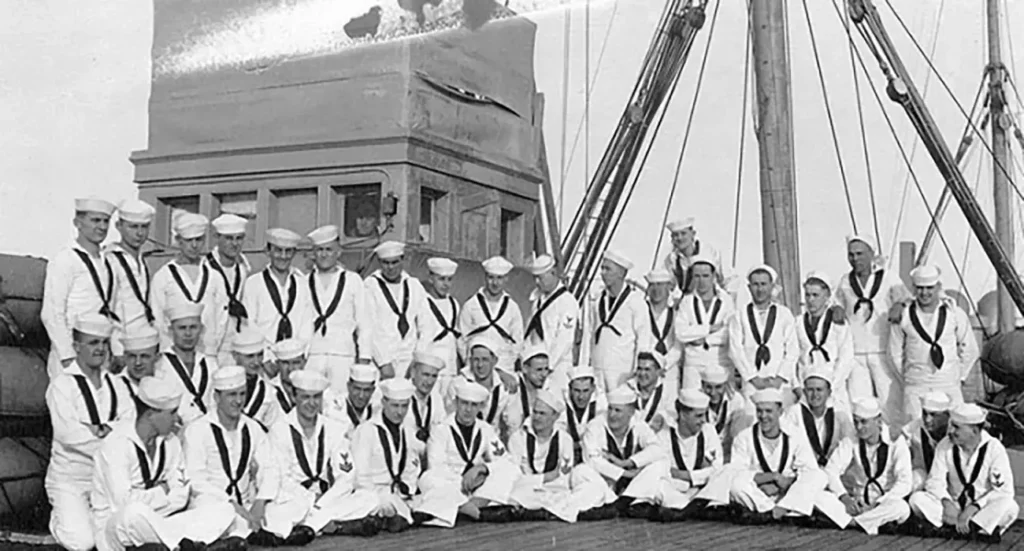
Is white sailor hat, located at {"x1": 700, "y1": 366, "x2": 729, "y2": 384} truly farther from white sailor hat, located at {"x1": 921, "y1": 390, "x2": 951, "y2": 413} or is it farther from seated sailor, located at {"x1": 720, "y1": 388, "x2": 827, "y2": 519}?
white sailor hat, located at {"x1": 921, "y1": 390, "x2": 951, "y2": 413}

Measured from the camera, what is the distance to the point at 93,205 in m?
6.75

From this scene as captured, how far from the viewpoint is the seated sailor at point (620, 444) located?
8.13m

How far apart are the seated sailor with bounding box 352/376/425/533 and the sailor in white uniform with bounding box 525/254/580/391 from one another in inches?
63.3

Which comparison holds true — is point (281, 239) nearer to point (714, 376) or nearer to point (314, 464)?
point (314, 464)

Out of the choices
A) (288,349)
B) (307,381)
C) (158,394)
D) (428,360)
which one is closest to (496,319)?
(428,360)

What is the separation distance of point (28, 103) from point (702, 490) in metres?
4.95

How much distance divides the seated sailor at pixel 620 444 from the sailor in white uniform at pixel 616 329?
0.57 meters

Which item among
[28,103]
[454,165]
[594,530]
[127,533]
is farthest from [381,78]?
[127,533]

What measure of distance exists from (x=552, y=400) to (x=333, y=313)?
64.7 inches

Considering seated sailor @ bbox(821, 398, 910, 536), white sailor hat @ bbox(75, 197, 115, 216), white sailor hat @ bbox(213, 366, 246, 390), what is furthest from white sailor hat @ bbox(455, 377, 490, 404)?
white sailor hat @ bbox(75, 197, 115, 216)

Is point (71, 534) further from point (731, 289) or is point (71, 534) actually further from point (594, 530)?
point (731, 289)

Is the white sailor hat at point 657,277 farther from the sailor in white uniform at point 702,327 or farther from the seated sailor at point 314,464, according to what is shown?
the seated sailor at point 314,464

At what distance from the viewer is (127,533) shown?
5.79 m

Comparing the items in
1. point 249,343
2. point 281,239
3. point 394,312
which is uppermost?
point 281,239
